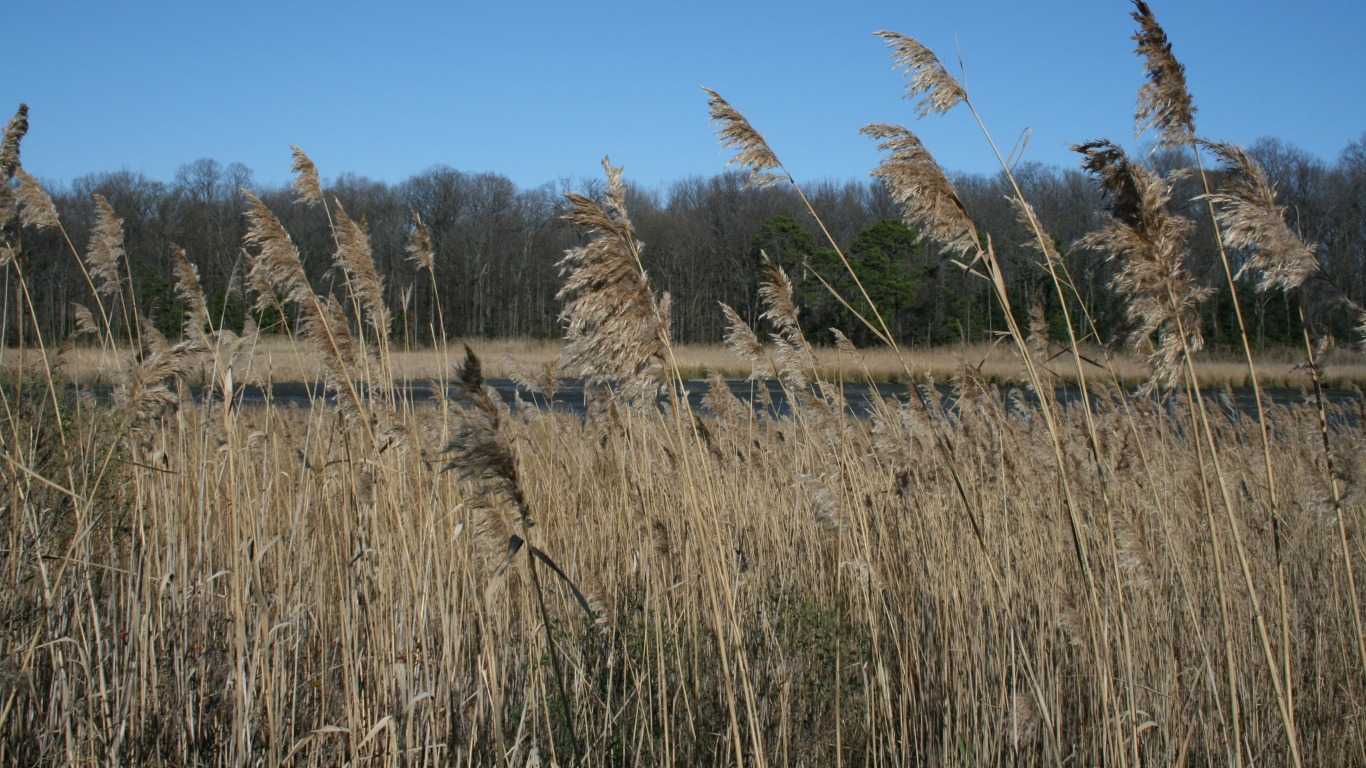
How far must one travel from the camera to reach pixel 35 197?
3314mm

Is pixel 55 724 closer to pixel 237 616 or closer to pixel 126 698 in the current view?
pixel 126 698

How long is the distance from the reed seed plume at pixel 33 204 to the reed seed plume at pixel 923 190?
9.40 feet

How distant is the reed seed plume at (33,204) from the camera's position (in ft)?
10.8

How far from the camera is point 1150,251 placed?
2.13m

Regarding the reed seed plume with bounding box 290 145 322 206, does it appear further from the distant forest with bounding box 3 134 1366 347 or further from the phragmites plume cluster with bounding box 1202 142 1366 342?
the distant forest with bounding box 3 134 1366 347

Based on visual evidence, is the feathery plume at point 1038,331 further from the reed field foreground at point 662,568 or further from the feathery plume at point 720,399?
the feathery plume at point 720,399

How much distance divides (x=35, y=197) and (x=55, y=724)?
6.04ft

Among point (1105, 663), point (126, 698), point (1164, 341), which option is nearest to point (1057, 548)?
point (1105, 663)

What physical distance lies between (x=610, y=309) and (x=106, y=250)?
8.31 feet

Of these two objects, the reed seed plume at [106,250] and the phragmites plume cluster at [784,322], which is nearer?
the phragmites plume cluster at [784,322]

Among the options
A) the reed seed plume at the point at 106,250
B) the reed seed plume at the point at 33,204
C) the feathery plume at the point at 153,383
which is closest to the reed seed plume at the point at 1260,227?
the feathery plume at the point at 153,383

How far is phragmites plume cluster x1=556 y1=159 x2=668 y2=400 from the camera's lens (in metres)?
1.85

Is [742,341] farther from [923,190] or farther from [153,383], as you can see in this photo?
[153,383]

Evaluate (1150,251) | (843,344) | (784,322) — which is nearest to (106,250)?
(784,322)
